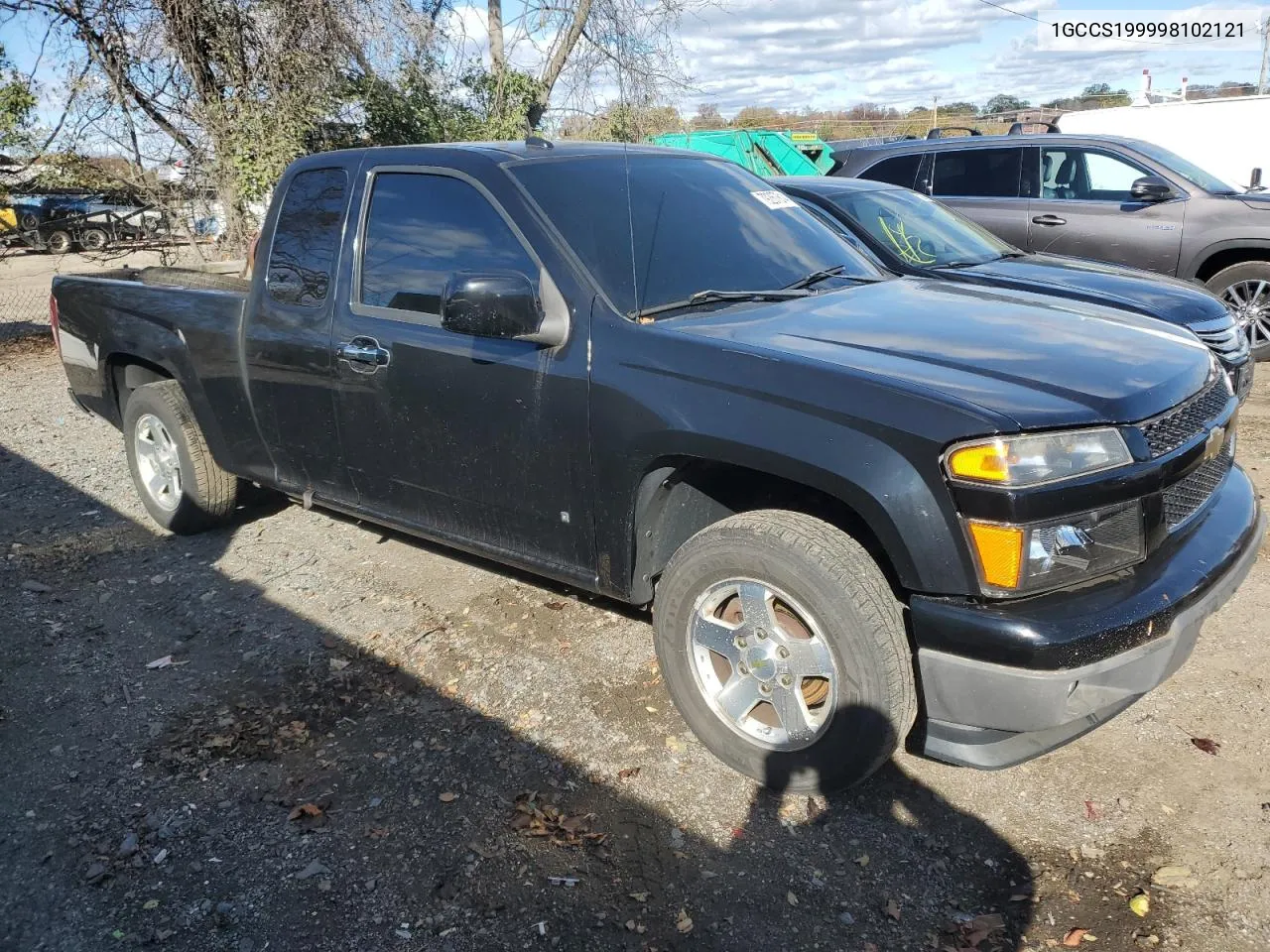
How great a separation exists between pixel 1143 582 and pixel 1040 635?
0.41 metres

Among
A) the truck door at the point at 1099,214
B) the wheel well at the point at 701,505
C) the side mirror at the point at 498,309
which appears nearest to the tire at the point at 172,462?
the side mirror at the point at 498,309

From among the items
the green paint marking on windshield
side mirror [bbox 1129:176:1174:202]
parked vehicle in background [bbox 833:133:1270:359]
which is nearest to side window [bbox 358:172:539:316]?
the green paint marking on windshield

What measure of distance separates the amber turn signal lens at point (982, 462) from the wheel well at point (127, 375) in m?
4.29

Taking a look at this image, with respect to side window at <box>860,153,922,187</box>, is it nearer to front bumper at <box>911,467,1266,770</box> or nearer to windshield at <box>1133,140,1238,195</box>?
windshield at <box>1133,140,1238,195</box>

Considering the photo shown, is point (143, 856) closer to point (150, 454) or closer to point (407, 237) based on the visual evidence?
point (407, 237)

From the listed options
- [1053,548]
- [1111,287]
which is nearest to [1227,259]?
[1111,287]

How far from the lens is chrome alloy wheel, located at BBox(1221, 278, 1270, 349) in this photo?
846cm

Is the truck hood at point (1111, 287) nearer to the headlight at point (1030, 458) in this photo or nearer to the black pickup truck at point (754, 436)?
the black pickup truck at point (754, 436)

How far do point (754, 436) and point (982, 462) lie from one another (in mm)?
628

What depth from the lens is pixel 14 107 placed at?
11.5 meters

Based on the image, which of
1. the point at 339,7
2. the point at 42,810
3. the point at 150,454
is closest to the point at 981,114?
the point at 339,7

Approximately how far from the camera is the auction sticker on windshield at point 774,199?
417cm

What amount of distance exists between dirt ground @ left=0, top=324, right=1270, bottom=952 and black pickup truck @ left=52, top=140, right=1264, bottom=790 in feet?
1.04

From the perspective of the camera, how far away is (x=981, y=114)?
107ft
